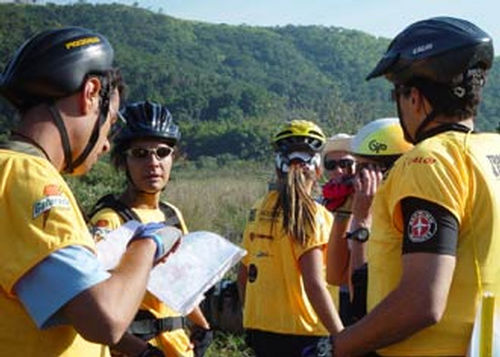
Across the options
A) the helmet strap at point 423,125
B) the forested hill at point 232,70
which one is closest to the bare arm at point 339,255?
the helmet strap at point 423,125

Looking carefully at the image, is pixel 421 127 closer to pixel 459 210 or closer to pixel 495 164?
pixel 495 164

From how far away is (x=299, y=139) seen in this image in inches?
209

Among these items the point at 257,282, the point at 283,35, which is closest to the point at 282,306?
the point at 257,282

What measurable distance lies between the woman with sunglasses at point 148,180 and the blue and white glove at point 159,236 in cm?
149

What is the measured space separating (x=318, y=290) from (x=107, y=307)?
2.64 m

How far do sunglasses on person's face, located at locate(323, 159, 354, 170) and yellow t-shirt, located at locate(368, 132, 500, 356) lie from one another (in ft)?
10.9

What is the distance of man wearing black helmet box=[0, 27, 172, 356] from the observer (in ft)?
7.25

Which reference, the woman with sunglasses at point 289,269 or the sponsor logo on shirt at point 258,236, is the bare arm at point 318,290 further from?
the sponsor logo on shirt at point 258,236

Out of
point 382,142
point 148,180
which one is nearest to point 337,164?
point 382,142

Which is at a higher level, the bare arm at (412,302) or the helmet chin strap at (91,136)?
the helmet chin strap at (91,136)

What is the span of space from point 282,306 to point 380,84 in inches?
4194

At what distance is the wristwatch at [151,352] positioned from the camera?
154 inches

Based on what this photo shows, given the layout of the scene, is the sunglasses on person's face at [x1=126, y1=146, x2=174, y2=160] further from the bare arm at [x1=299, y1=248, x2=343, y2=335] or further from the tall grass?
the tall grass

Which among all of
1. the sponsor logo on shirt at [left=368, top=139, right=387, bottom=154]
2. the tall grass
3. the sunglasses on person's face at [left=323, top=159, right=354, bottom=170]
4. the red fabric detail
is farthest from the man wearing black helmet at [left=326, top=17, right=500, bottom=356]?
the tall grass
